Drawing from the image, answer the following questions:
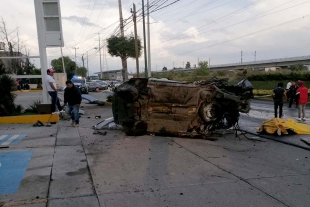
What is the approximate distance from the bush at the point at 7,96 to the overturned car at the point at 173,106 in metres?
4.96

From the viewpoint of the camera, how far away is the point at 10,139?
7539 mm

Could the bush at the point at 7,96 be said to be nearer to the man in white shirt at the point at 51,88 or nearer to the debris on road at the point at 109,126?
the man in white shirt at the point at 51,88

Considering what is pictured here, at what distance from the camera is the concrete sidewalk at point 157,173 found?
152 inches

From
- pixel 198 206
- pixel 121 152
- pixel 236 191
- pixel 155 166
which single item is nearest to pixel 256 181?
pixel 236 191

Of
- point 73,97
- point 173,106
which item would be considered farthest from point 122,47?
point 173,106

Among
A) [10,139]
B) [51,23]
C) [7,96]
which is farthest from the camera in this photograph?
[51,23]

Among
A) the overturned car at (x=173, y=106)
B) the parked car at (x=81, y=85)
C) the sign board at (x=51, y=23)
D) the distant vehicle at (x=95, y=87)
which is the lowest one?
the distant vehicle at (x=95, y=87)

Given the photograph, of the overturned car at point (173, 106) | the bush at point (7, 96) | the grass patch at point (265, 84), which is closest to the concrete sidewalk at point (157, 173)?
the overturned car at point (173, 106)

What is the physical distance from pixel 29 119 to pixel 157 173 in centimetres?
697

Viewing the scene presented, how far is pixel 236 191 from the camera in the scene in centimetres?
415

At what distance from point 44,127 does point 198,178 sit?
6355mm

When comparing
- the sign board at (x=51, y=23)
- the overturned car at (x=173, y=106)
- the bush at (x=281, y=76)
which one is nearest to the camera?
the overturned car at (x=173, y=106)

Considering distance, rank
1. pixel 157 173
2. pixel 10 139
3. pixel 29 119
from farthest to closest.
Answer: pixel 29 119
pixel 10 139
pixel 157 173

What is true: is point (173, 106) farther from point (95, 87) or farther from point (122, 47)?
point (95, 87)
